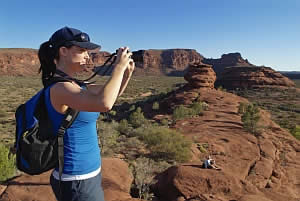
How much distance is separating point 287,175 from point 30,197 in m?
11.0

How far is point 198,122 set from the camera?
17.9 m

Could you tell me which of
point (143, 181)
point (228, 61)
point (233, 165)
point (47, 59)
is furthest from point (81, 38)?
point (228, 61)

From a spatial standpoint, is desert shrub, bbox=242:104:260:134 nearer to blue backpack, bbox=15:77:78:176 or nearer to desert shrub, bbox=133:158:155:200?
desert shrub, bbox=133:158:155:200

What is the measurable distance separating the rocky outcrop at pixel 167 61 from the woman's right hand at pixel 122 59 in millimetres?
119378

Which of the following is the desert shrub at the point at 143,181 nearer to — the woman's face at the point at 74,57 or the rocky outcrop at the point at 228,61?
the woman's face at the point at 74,57

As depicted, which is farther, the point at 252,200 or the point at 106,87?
the point at 252,200

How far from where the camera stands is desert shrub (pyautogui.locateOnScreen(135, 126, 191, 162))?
9.61m

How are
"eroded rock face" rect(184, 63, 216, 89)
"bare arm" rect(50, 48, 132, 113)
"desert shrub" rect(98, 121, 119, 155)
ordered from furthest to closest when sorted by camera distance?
"eroded rock face" rect(184, 63, 216, 89)
"desert shrub" rect(98, 121, 119, 155)
"bare arm" rect(50, 48, 132, 113)

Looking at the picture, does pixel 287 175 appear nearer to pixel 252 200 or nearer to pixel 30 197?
pixel 252 200

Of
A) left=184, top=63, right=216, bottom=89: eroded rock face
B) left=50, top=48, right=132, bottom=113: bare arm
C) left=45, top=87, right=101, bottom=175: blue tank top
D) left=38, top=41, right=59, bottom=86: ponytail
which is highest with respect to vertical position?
left=184, top=63, right=216, bottom=89: eroded rock face

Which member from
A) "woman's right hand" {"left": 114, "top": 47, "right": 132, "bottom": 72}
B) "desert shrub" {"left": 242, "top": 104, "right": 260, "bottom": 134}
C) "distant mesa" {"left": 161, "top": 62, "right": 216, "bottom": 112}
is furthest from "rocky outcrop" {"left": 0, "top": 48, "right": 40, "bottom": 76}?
"woman's right hand" {"left": 114, "top": 47, "right": 132, "bottom": 72}

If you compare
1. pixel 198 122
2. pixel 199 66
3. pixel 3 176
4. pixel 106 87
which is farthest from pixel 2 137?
pixel 199 66

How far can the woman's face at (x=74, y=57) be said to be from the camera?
5.11ft

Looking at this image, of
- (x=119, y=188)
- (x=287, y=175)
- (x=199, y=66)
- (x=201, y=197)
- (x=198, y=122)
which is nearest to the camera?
(x=201, y=197)
